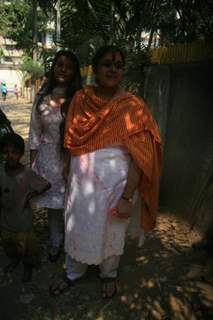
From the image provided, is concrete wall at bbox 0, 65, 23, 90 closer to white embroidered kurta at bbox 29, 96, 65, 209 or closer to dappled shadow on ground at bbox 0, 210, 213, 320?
white embroidered kurta at bbox 29, 96, 65, 209

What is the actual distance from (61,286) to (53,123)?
49.8 inches

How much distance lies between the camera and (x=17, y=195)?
2.87 m

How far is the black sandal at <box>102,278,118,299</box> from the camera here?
2889 millimetres

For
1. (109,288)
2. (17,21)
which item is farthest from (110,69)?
(17,21)

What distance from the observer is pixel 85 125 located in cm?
257

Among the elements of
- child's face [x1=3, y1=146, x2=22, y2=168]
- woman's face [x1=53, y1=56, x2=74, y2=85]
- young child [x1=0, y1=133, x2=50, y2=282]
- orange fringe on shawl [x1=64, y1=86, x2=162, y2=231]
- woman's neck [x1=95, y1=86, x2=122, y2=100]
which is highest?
woman's face [x1=53, y1=56, x2=74, y2=85]

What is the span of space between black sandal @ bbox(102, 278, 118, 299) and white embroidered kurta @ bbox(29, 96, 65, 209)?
710 mm

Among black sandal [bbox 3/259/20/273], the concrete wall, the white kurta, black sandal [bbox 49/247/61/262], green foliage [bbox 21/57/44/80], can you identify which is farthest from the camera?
the concrete wall

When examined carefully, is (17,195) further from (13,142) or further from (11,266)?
(11,266)

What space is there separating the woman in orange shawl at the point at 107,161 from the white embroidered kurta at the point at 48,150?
1.26 ft

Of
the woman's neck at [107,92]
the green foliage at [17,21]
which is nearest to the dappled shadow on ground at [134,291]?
the woman's neck at [107,92]

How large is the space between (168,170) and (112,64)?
7.57ft

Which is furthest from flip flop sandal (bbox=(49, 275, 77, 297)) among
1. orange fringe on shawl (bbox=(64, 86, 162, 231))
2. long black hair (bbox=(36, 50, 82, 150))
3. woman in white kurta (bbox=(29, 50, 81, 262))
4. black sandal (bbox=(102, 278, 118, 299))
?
long black hair (bbox=(36, 50, 82, 150))

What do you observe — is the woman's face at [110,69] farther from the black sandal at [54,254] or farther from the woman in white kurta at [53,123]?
the black sandal at [54,254]
